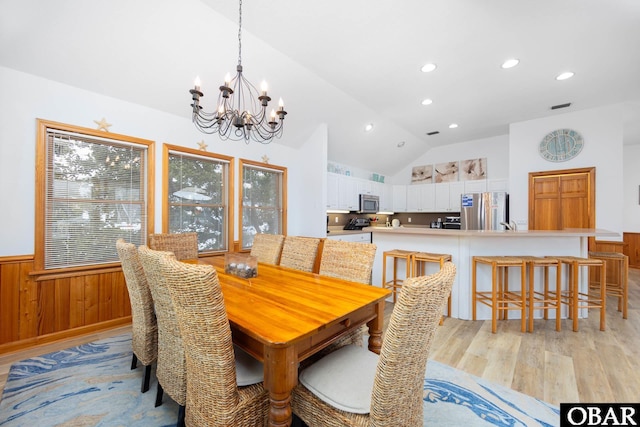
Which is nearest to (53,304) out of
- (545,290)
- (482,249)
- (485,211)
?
(482,249)

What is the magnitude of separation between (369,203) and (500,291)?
333 cm

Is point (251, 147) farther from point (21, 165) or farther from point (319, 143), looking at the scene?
point (21, 165)

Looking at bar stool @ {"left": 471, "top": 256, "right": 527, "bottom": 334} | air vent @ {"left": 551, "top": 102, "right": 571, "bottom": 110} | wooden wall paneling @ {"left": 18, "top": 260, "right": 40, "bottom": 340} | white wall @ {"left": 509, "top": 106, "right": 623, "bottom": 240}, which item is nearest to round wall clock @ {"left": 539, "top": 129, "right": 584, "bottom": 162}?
white wall @ {"left": 509, "top": 106, "right": 623, "bottom": 240}

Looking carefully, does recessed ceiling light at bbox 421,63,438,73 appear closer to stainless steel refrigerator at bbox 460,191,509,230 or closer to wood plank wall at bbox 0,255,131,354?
stainless steel refrigerator at bbox 460,191,509,230

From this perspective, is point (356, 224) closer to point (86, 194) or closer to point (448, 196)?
point (448, 196)

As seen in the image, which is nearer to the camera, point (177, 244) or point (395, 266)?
point (177, 244)

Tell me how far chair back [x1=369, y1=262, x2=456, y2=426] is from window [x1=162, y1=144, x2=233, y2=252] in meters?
3.17

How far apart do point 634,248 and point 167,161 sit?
9196 millimetres

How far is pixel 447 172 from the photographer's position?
20.8 ft

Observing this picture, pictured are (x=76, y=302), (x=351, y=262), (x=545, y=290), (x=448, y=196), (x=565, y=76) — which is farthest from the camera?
(x=448, y=196)

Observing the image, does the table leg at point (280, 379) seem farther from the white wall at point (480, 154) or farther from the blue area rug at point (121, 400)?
the white wall at point (480, 154)

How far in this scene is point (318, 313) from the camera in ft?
4.10

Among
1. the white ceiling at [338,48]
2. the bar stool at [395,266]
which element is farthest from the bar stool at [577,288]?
the white ceiling at [338,48]

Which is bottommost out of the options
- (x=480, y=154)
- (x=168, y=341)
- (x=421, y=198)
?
(x=168, y=341)
